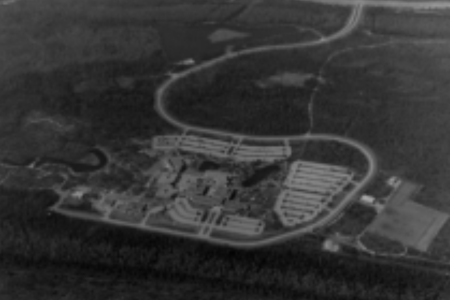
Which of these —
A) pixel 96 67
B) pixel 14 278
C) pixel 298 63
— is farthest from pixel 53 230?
pixel 298 63

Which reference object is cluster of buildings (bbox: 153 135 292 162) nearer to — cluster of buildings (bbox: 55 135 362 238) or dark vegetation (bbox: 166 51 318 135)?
cluster of buildings (bbox: 55 135 362 238)

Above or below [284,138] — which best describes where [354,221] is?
below

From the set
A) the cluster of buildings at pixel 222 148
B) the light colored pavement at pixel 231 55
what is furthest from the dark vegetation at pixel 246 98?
the cluster of buildings at pixel 222 148

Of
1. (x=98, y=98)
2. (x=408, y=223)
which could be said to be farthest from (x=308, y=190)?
(x=98, y=98)

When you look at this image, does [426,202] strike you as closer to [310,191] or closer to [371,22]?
[310,191]

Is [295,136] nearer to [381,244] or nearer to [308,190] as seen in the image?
[308,190]

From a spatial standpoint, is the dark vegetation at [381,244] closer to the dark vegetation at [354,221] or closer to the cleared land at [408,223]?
the cleared land at [408,223]

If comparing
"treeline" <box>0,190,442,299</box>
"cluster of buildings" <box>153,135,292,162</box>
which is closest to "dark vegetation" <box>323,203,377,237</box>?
"treeline" <box>0,190,442,299</box>
